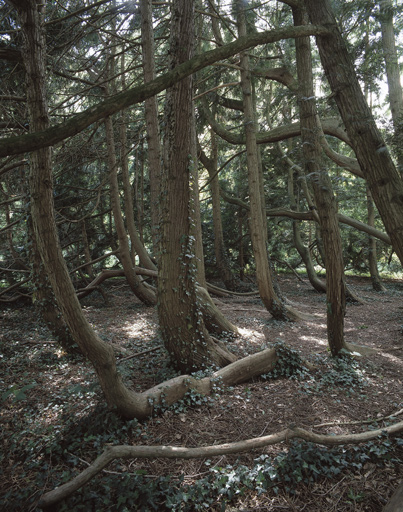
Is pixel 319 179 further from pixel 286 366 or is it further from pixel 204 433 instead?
pixel 204 433

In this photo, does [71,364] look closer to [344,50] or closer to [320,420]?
[320,420]

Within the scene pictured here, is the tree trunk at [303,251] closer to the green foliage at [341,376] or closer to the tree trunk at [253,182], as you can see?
the tree trunk at [253,182]

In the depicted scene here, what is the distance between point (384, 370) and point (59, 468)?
557 cm

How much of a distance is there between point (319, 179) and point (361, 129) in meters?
1.79

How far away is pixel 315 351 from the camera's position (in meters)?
7.07

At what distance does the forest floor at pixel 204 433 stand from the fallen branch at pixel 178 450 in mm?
104

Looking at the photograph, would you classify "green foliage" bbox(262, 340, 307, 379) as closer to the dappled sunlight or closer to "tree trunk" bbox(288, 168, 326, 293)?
the dappled sunlight

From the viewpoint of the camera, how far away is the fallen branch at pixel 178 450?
2.62 metres

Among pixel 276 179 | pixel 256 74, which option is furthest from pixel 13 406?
pixel 276 179

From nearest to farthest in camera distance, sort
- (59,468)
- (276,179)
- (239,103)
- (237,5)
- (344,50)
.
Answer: (59,468)
(344,50)
(237,5)
(239,103)
(276,179)

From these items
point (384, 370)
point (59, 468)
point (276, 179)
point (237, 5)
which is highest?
point (237, 5)

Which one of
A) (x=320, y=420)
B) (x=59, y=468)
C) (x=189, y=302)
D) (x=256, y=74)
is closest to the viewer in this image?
(x=59, y=468)

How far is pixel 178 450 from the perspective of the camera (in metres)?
2.98

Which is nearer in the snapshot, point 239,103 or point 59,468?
point 59,468
